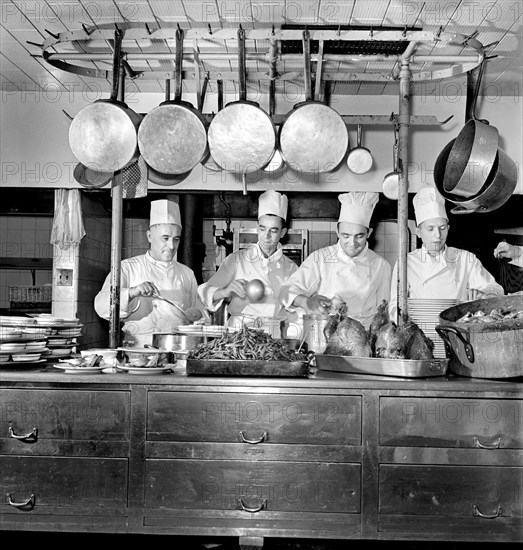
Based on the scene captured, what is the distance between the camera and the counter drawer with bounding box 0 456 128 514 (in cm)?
249

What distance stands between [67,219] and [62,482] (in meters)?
3.05

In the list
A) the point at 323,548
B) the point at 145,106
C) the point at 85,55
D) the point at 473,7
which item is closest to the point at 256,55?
the point at 85,55

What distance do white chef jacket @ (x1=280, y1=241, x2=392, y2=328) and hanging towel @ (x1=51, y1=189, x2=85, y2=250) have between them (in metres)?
1.88

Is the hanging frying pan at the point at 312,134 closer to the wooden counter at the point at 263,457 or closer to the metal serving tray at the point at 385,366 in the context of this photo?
the metal serving tray at the point at 385,366

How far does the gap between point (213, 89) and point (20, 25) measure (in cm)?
156

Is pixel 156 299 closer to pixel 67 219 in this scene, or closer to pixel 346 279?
pixel 67 219

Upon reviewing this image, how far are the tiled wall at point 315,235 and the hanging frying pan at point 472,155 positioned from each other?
279cm

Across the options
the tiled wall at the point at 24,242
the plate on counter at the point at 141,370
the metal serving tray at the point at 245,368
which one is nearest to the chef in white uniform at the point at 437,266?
the metal serving tray at the point at 245,368

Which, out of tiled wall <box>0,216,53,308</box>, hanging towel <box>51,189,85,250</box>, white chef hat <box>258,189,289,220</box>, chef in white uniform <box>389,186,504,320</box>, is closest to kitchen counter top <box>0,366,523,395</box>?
chef in white uniform <box>389,186,504,320</box>

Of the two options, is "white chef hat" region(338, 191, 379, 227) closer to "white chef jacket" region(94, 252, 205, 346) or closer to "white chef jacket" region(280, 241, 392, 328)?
"white chef jacket" region(280, 241, 392, 328)

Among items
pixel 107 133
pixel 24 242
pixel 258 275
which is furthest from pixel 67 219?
pixel 24 242

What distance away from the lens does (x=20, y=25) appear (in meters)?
3.77

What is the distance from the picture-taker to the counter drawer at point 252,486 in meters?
2.46

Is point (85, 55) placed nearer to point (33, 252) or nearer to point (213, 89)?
point (213, 89)
